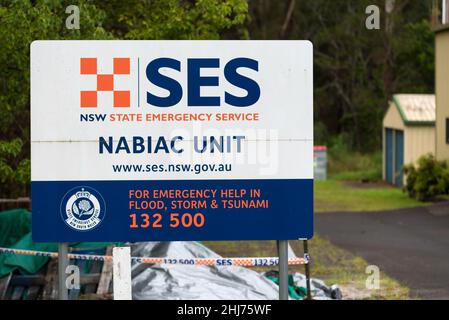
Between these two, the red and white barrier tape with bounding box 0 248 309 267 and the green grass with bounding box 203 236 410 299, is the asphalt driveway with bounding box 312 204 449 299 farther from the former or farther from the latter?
the red and white barrier tape with bounding box 0 248 309 267

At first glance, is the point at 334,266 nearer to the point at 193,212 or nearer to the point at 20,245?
the point at 20,245

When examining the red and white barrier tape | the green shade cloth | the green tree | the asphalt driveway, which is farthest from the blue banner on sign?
the green tree

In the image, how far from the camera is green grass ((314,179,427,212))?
87.2 feet

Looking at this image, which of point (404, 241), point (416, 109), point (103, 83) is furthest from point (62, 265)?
point (416, 109)

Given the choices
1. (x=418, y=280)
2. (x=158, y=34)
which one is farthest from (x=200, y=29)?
(x=418, y=280)

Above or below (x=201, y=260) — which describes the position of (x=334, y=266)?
below

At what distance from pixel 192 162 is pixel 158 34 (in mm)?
7133

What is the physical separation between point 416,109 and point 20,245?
24158mm

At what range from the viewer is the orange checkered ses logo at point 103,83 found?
675cm

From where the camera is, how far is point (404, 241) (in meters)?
18.4

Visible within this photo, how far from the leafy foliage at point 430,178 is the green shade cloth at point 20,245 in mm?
17304

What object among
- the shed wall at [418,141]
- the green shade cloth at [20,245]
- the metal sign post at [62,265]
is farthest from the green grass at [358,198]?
the metal sign post at [62,265]

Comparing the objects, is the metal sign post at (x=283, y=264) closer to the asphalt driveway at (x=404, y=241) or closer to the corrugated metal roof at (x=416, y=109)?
the asphalt driveway at (x=404, y=241)

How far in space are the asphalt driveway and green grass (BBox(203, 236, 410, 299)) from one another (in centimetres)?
A: 26
